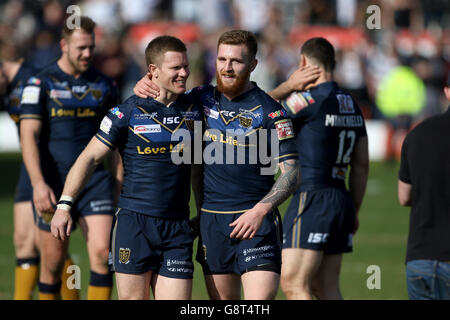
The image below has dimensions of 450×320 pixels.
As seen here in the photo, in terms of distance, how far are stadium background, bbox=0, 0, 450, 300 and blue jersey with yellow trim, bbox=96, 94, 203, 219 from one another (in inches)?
419

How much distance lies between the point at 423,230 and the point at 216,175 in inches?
67.6

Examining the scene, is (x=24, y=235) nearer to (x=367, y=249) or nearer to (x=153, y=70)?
(x=153, y=70)

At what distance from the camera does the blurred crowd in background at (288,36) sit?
72.8ft

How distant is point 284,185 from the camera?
6.36 metres

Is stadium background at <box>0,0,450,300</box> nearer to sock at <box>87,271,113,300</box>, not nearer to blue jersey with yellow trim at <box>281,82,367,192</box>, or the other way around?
blue jersey with yellow trim at <box>281,82,367,192</box>

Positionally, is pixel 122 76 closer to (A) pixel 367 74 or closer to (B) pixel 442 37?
(A) pixel 367 74

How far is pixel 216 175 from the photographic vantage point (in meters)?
6.64

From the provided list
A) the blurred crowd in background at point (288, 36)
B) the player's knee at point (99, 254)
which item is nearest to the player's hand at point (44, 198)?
the player's knee at point (99, 254)

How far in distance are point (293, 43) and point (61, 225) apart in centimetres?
1947

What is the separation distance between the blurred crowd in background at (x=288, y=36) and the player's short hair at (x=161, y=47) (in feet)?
45.7

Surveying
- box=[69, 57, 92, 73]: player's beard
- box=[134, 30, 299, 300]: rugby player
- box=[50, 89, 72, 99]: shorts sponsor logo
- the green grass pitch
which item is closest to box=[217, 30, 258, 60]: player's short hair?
box=[134, 30, 299, 300]: rugby player

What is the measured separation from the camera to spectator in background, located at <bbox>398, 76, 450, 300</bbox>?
5.81 m

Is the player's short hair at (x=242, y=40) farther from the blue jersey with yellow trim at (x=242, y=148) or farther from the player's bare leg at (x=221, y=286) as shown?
the player's bare leg at (x=221, y=286)

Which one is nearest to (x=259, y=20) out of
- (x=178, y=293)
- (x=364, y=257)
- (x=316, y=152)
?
(x=364, y=257)
